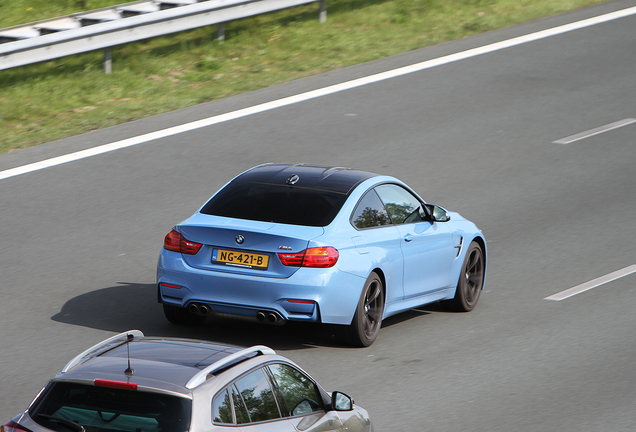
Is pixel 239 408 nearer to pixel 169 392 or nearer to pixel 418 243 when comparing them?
pixel 169 392

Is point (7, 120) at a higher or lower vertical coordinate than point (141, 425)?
lower

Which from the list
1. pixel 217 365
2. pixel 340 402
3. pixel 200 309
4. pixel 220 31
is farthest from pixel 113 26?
pixel 217 365

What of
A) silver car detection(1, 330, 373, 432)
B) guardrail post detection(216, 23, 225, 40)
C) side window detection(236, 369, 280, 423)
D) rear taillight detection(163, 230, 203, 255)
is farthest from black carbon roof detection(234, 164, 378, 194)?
guardrail post detection(216, 23, 225, 40)

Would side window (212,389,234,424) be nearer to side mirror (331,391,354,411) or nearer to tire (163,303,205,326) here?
side mirror (331,391,354,411)

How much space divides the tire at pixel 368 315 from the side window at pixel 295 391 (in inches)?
122

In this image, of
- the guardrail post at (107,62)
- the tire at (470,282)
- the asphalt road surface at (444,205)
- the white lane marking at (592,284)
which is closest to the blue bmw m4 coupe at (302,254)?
the asphalt road surface at (444,205)

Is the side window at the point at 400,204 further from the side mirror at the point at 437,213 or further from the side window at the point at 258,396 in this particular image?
the side window at the point at 258,396

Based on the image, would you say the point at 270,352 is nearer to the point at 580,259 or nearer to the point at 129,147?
the point at 580,259

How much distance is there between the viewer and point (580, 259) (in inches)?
473

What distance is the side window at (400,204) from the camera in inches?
386

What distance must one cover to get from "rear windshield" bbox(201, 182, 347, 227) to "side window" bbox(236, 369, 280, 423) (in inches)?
145

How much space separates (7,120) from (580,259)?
9.05 meters

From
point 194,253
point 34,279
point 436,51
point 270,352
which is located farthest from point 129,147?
point 270,352

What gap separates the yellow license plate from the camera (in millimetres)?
8648
